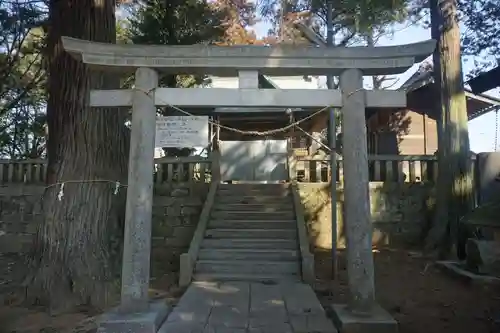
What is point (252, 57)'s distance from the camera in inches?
207

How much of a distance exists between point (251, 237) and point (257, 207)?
4.44 feet

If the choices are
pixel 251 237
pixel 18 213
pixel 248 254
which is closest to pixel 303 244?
pixel 248 254

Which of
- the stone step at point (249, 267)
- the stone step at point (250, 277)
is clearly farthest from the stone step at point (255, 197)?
the stone step at point (250, 277)

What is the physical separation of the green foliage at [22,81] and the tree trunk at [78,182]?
5598 millimetres

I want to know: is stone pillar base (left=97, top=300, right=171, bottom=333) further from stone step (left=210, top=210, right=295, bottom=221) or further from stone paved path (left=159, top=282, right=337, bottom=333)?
stone step (left=210, top=210, right=295, bottom=221)

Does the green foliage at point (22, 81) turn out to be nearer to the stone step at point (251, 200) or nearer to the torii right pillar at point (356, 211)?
the stone step at point (251, 200)

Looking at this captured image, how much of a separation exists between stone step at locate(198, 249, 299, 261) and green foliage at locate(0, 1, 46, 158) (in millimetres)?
8043

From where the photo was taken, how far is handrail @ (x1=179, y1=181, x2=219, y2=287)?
7535 millimetres

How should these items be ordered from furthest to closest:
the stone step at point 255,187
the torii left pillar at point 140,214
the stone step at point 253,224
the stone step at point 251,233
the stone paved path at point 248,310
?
the stone step at point 255,187
the stone step at point 253,224
the stone step at point 251,233
the torii left pillar at point 140,214
the stone paved path at point 248,310

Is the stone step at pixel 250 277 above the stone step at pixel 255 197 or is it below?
below

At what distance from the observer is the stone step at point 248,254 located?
8.23 meters

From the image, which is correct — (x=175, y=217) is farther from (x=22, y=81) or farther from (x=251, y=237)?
(x=22, y=81)

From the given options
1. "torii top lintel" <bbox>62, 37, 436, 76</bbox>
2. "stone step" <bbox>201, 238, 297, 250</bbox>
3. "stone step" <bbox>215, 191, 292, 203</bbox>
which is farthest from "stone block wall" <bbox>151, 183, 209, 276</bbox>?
"torii top lintel" <bbox>62, 37, 436, 76</bbox>

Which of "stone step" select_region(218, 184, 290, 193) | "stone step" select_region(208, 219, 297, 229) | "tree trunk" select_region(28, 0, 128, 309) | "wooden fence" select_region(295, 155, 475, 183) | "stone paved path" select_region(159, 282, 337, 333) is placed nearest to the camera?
"stone paved path" select_region(159, 282, 337, 333)
